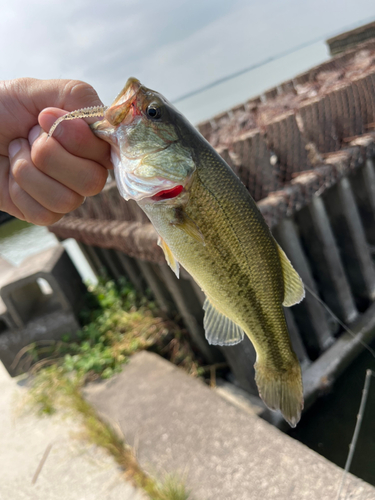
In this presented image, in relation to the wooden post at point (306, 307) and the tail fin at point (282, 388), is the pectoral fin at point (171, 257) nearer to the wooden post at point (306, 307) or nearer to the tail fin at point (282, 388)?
the tail fin at point (282, 388)

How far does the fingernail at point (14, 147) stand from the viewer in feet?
5.94

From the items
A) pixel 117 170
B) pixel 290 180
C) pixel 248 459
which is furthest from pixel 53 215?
pixel 290 180

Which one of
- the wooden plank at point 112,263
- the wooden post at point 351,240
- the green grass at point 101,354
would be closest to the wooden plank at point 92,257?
the wooden plank at point 112,263

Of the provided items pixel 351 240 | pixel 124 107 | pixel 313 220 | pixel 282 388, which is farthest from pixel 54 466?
pixel 351 240

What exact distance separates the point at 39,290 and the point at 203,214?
5970mm

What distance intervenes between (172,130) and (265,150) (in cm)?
271

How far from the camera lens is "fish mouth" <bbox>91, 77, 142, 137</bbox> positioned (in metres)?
1.53

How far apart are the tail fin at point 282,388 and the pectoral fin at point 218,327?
184 millimetres

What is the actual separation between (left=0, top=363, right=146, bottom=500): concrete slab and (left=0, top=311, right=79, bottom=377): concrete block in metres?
1.05

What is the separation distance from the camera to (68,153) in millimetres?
1656

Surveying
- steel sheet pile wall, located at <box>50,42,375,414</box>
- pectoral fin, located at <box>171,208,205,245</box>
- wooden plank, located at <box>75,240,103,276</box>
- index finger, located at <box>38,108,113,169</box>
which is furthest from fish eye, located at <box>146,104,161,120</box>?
wooden plank, located at <box>75,240,103,276</box>

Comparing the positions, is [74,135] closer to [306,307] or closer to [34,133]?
[34,133]

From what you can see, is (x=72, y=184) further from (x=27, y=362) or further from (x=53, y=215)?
(x=27, y=362)

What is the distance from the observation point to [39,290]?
684 centimetres
